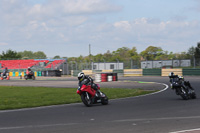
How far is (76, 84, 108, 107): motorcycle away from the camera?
39.1 ft

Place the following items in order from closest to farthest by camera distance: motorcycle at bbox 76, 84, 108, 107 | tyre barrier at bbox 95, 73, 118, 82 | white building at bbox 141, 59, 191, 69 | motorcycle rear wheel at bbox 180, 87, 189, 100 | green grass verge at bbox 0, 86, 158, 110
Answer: motorcycle at bbox 76, 84, 108, 107 → motorcycle rear wheel at bbox 180, 87, 189, 100 → green grass verge at bbox 0, 86, 158, 110 → tyre barrier at bbox 95, 73, 118, 82 → white building at bbox 141, 59, 191, 69

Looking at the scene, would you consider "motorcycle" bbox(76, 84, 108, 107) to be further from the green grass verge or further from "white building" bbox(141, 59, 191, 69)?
"white building" bbox(141, 59, 191, 69)

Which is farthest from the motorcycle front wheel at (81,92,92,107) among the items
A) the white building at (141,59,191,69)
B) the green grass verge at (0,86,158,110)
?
the white building at (141,59,191,69)

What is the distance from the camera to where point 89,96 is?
40.2ft

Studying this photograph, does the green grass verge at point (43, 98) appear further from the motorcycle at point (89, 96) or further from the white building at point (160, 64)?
the white building at point (160, 64)

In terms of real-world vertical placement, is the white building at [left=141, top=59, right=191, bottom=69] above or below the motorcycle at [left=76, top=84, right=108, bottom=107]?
above

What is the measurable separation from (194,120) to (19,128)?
4036 millimetres

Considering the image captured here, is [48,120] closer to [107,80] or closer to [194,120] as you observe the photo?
[194,120]

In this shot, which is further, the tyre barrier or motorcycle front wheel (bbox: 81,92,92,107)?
the tyre barrier

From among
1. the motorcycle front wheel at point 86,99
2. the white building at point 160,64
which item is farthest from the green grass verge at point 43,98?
the white building at point 160,64

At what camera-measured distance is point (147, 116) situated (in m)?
8.86

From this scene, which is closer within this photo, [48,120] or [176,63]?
[48,120]

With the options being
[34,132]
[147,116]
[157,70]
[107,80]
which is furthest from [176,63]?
[34,132]

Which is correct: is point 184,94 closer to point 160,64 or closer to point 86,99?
point 86,99
